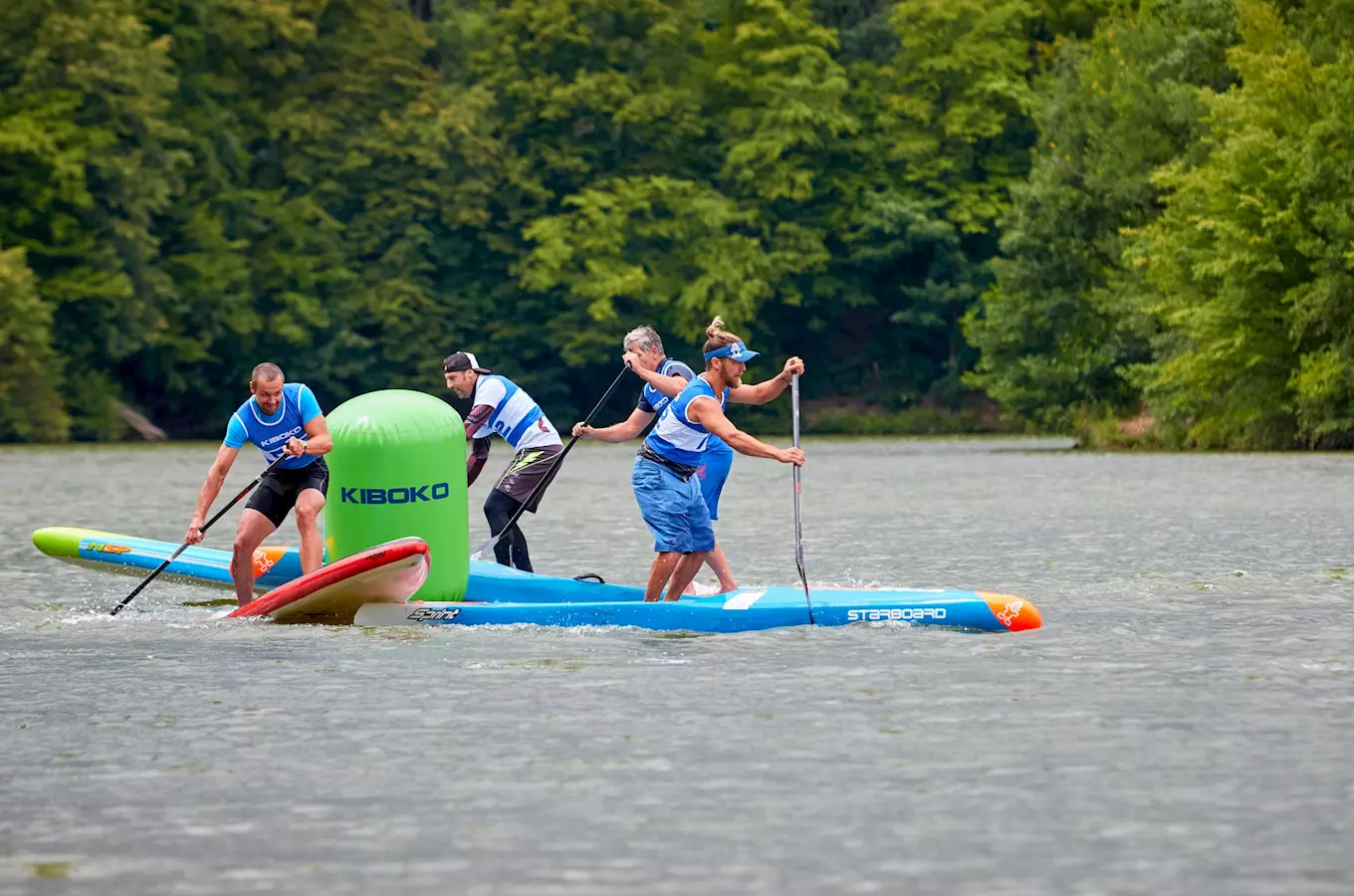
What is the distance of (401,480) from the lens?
1372 centimetres

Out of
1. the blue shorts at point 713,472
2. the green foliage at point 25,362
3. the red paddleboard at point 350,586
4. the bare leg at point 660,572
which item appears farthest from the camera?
the green foliage at point 25,362

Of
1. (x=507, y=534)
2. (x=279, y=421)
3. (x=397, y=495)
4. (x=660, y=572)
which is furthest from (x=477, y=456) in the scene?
(x=660, y=572)

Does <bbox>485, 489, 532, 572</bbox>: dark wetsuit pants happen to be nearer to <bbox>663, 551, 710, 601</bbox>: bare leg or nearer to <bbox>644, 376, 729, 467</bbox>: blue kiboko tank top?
<bbox>663, 551, 710, 601</bbox>: bare leg

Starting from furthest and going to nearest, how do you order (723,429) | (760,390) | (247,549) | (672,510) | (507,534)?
(507,534) < (247,549) < (760,390) < (672,510) < (723,429)

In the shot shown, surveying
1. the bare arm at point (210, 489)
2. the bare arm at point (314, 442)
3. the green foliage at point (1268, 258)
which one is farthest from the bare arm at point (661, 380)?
the green foliage at point (1268, 258)

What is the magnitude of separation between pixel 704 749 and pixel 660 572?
490 cm

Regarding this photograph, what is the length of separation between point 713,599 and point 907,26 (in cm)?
5949

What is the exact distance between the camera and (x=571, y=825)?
7.28 metres

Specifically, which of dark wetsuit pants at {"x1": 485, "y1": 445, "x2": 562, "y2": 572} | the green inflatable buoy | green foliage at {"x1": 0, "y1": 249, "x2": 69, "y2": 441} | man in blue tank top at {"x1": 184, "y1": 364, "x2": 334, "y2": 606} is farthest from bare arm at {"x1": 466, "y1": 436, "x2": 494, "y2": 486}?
green foliage at {"x1": 0, "y1": 249, "x2": 69, "y2": 441}

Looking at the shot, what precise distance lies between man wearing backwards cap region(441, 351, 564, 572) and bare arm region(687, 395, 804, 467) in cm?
288

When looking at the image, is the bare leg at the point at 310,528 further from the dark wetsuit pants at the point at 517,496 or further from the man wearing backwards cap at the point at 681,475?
the man wearing backwards cap at the point at 681,475

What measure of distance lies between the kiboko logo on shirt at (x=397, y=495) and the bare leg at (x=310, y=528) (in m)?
0.58

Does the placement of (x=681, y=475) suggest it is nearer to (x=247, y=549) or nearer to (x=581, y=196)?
(x=247, y=549)

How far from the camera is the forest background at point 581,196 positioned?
5556 centimetres
